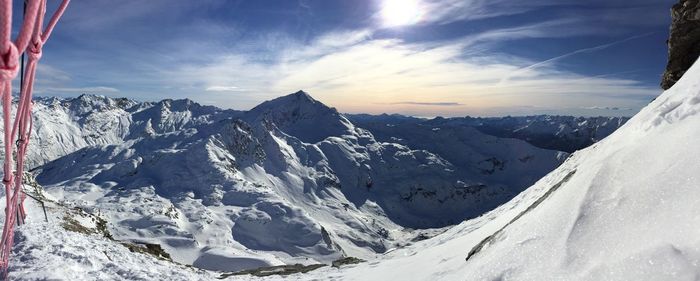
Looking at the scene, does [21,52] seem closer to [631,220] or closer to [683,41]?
[631,220]

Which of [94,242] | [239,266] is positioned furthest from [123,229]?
[94,242]

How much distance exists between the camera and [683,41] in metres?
22.5

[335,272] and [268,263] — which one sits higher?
[335,272]

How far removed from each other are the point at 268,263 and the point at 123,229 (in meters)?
98.1

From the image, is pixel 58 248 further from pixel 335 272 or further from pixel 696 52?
pixel 696 52

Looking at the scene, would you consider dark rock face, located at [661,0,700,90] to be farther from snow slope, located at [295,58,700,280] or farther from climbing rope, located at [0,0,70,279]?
climbing rope, located at [0,0,70,279]

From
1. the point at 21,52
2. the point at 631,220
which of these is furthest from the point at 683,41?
the point at 21,52

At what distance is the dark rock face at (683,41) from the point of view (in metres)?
21.7

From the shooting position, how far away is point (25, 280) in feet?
36.9

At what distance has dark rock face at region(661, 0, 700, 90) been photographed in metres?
21.7

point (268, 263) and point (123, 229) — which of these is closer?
point (268, 263)

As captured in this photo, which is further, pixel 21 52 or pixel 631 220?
pixel 631 220

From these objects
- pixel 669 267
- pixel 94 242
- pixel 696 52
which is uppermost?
pixel 696 52

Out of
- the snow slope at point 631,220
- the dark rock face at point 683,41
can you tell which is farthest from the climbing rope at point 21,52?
the dark rock face at point 683,41
